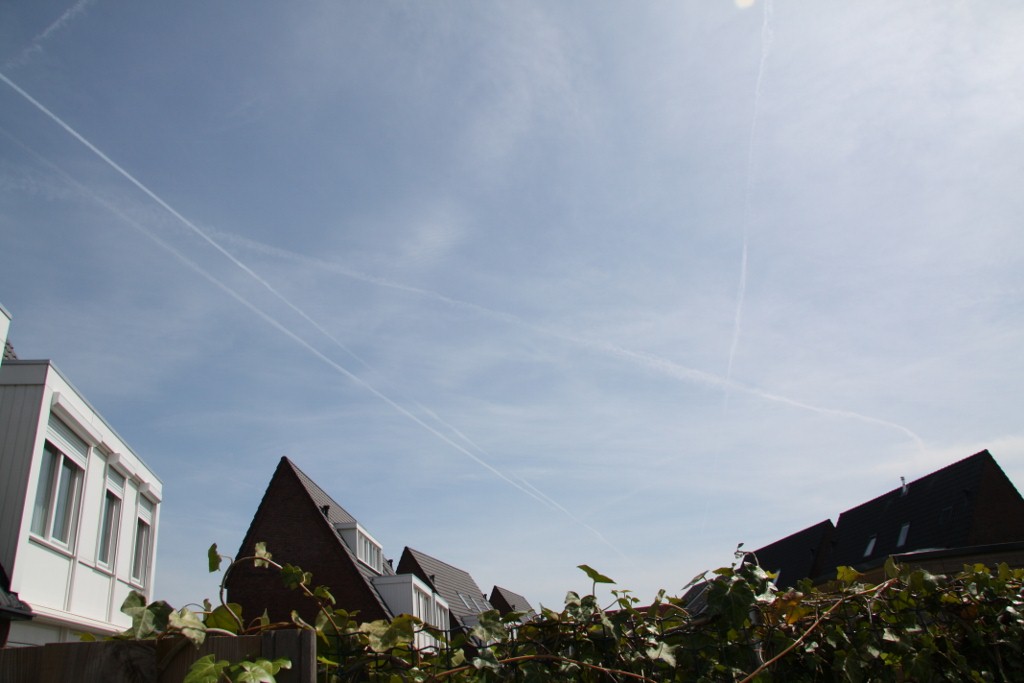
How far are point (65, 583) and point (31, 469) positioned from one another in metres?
2.25

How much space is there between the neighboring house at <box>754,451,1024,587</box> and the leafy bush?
19137 mm

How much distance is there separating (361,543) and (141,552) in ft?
32.2

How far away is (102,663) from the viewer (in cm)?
196

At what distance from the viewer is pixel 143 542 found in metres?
14.8

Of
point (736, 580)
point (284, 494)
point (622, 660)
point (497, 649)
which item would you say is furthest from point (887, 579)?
point (284, 494)

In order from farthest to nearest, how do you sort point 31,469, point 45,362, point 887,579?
point 45,362 < point 31,469 < point 887,579

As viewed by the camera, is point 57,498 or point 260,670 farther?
point 57,498

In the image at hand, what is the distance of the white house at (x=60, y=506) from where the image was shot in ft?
29.7

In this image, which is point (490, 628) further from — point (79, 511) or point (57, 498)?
point (79, 511)

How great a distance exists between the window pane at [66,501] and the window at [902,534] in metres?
28.2

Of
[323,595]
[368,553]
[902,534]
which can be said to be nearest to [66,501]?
[323,595]

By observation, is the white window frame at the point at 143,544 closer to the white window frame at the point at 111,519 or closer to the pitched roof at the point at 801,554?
the white window frame at the point at 111,519

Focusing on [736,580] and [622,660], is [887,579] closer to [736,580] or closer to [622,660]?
[736,580]

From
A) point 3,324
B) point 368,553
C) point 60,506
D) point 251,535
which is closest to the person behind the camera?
point 3,324
